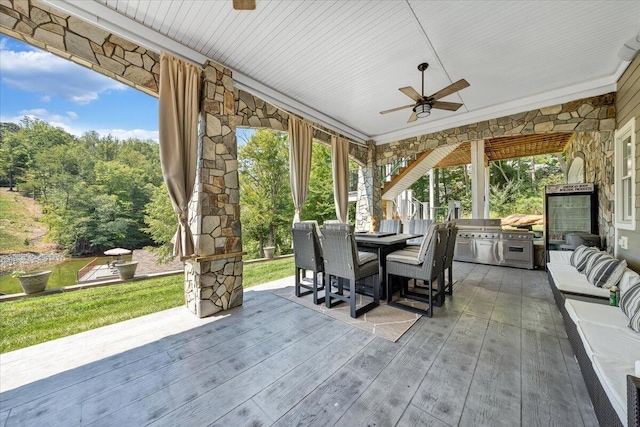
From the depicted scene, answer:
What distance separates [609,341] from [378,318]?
1.69 m

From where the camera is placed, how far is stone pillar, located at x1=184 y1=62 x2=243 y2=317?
2.78 metres

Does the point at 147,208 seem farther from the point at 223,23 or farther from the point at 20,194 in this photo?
the point at 223,23

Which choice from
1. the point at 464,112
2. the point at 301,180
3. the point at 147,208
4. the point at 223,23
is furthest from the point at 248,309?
the point at 147,208

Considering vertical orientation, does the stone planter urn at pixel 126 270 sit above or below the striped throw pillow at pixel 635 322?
below

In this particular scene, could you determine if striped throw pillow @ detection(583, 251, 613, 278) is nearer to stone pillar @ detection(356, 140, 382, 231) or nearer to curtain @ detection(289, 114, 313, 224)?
stone pillar @ detection(356, 140, 382, 231)

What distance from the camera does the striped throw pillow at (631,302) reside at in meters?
1.61

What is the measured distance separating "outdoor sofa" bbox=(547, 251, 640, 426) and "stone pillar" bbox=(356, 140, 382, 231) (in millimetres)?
4025

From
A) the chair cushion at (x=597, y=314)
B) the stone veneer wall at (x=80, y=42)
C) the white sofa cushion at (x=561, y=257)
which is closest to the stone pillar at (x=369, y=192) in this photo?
the white sofa cushion at (x=561, y=257)

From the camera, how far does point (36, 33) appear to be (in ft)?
6.56

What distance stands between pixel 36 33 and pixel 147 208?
8255 millimetres

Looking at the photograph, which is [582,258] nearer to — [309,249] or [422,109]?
[422,109]

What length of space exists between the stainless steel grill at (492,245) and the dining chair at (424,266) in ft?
9.39

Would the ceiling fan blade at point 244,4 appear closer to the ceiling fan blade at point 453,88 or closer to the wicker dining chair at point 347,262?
the wicker dining chair at point 347,262

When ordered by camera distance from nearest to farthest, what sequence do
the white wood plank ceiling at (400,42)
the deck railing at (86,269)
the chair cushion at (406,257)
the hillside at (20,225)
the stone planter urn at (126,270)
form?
the white wood plank ceiling at (400,42) → the chair cushion at (406,257) → the stone planter urn at (126,270) → the hillside at (20,225) → the deck railing at (86,269)
